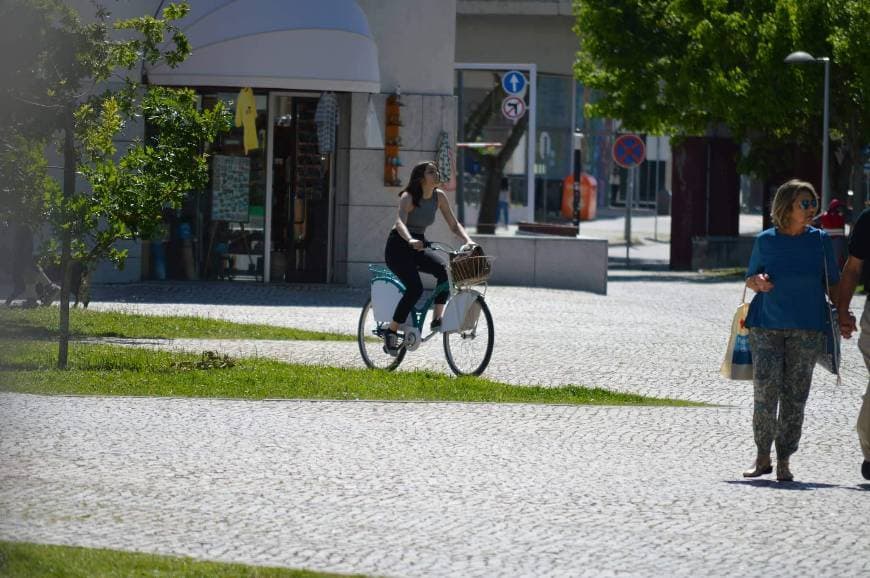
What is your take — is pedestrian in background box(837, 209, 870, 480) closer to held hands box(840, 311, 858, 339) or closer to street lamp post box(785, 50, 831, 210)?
held hands box(840, 311, 858, 339)

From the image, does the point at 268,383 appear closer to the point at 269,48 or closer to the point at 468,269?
the point at 468,269

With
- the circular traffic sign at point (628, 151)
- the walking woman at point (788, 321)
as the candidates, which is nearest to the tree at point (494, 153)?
the circular traffic sign at point (628, 151)

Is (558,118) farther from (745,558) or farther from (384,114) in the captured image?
(745,558)

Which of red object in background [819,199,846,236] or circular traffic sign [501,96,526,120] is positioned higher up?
circular traffic sign [501,96,526,120]

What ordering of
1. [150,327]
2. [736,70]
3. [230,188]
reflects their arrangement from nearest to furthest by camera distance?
[150,327]
[230,188]
[736,70]

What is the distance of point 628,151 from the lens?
129 feet

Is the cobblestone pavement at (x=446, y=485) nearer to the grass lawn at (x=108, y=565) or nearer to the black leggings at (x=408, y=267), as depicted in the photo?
the grass lawn at (x=108, y=565)

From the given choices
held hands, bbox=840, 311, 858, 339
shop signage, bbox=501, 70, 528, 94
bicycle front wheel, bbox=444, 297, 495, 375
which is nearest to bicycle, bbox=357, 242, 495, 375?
bicycle front wheel, bbox=444, 297, 495, 375

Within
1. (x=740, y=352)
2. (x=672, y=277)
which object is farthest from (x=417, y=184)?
(x=672, y=277)

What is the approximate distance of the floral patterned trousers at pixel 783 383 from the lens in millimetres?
8891

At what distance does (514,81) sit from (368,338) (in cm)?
1677

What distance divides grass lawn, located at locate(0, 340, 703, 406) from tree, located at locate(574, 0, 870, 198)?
21586 mm

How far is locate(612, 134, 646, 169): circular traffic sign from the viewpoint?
3909cm

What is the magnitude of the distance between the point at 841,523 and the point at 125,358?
7386 millimetres
